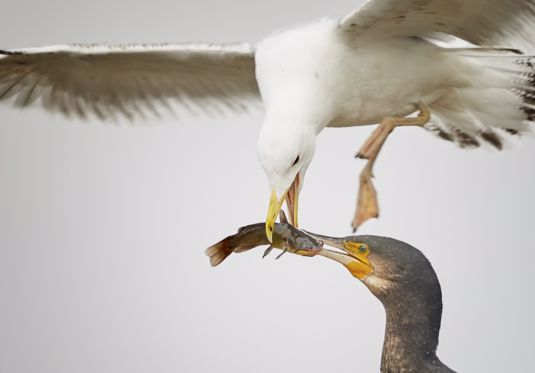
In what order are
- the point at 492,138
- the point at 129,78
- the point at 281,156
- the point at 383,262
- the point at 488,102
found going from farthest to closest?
the point at 129,78
the point at 492,138
the point at 488,102
the point at 281,156
the point at 383,262

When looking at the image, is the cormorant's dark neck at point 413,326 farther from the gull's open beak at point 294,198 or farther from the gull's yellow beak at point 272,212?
the gull's open beak at point 294,198

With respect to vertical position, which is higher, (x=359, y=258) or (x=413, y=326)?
(x=359, y=258)

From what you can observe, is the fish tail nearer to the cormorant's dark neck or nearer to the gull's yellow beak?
the gull's yellow beak

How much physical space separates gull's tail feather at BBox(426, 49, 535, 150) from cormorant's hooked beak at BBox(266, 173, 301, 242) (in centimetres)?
80

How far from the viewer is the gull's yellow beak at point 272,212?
3.08 m

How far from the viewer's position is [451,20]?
3.77 metres

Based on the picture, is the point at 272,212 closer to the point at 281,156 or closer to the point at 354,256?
the point at 281,156

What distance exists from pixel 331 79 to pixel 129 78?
3.46 feet

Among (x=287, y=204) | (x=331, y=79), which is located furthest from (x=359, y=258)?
(x=331, y=79)

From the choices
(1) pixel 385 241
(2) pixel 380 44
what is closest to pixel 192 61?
(2) pixel 380 44

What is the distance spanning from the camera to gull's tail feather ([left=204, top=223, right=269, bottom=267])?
10.1 feet

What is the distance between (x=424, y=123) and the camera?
4027 mm

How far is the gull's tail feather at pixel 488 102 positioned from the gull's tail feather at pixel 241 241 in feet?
3.67

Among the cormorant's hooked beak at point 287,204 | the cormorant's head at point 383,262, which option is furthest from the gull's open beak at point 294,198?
the cormorant's head at point 383,262
